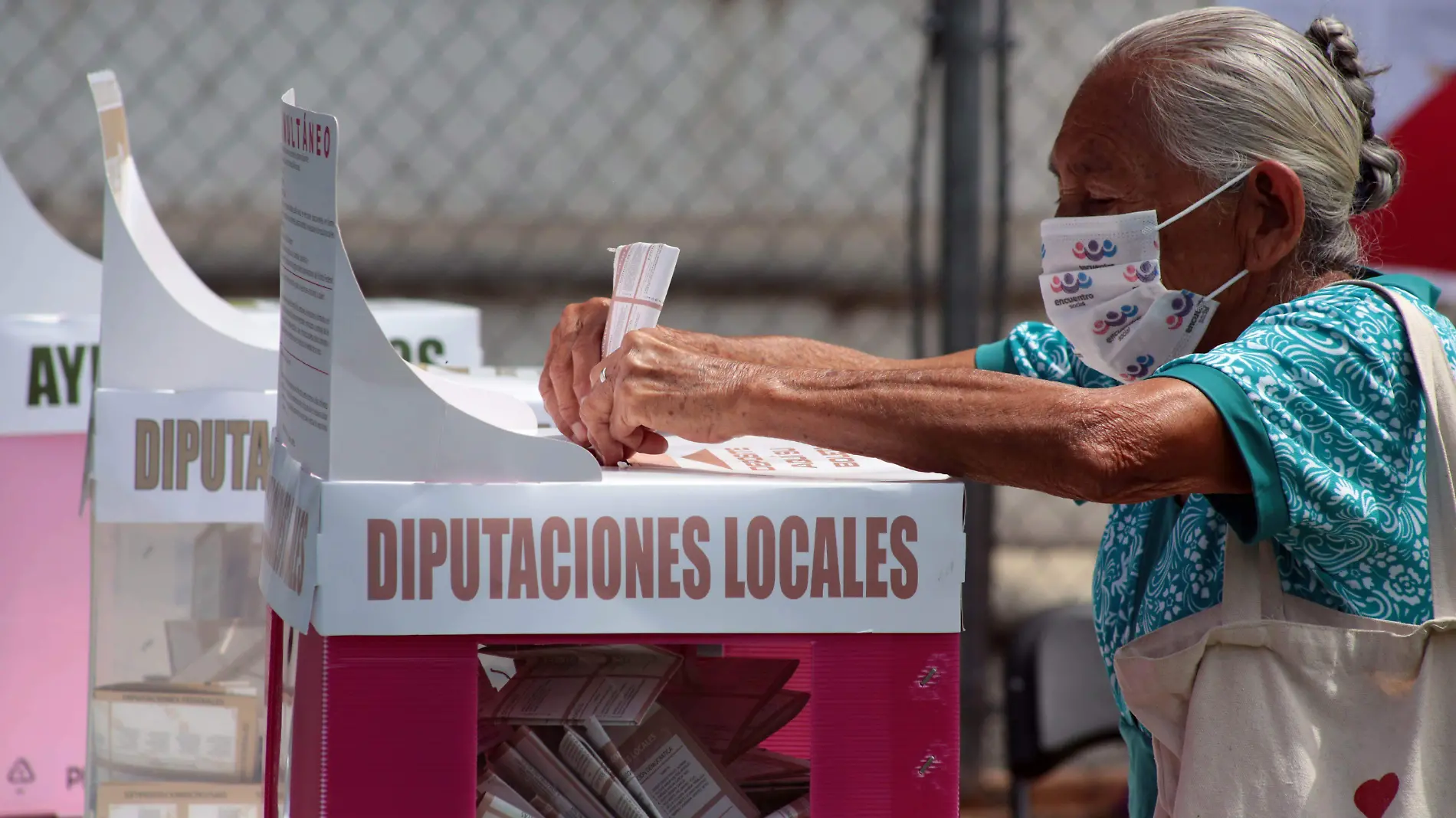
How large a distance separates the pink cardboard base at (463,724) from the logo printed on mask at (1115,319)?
549 mm

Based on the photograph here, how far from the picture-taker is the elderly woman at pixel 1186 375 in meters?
1.14

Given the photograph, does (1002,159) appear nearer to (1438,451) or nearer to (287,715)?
(1438,451)

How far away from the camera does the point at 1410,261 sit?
123 inches

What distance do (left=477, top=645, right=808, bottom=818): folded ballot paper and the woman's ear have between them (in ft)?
1.93

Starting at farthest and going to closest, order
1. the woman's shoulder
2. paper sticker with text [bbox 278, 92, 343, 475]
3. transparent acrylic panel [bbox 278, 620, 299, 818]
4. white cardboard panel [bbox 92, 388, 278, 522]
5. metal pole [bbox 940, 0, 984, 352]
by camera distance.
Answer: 1. metal pole [bbox 940, 0, 984, 352]
2. white cardboard panel [bbox 92, 388, 278, 522]
3. the woman's shoulder
4. transparent acrylic panel [bbox 278, 620, 299, 818]
5. paper sticker with text [bbox 278, 92, 343, 475]

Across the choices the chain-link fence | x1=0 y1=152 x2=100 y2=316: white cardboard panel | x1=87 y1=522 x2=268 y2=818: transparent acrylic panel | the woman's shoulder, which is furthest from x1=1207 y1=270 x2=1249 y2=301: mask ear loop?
the chain-link fence

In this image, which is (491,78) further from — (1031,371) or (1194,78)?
(1194,78)

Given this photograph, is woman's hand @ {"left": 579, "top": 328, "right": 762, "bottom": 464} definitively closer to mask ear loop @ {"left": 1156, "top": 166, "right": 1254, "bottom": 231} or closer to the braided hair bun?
mask ear loop @ {"left": 1156, "top": 166, "right": 1254, "bottom": 231}

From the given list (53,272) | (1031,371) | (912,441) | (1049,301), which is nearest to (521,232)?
(53,272)

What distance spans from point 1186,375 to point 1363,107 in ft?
1.51

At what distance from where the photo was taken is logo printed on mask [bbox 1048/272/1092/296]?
4.78 ft

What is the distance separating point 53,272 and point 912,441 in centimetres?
141

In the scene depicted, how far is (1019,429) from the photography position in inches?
44.7

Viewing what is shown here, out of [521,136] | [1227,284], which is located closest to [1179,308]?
[1227,284]
